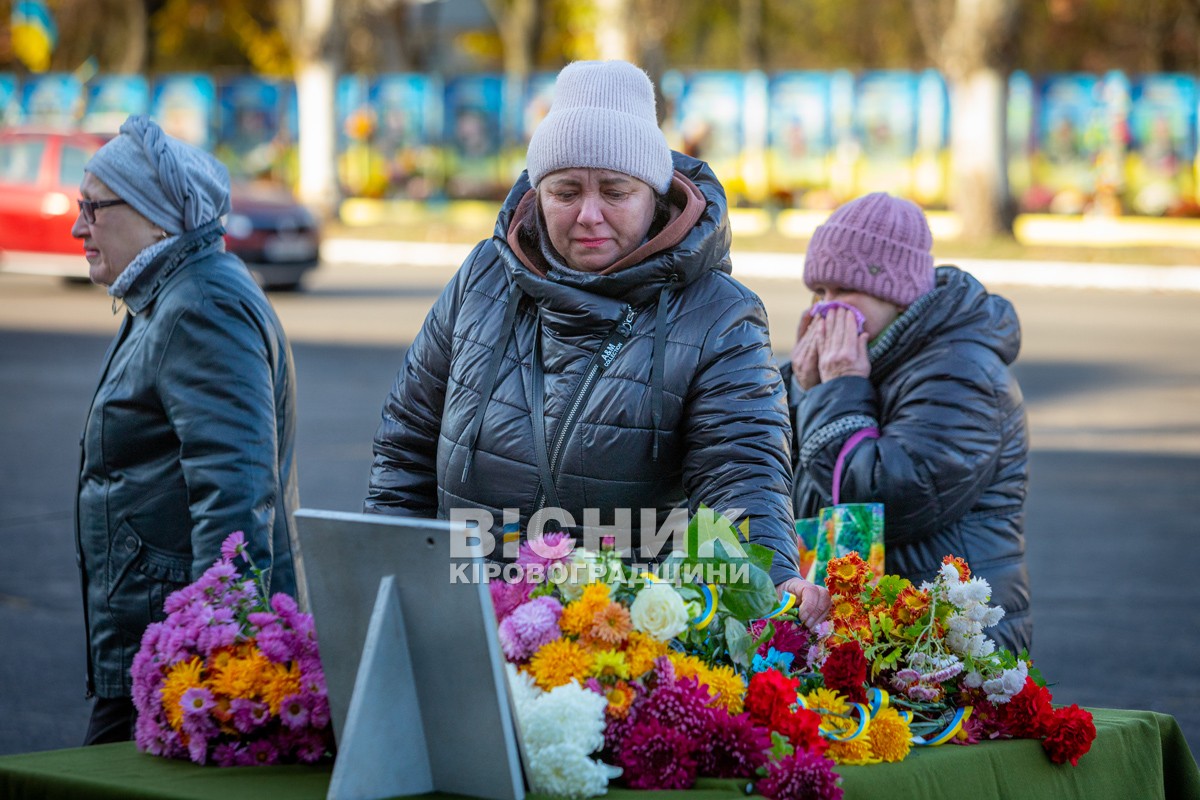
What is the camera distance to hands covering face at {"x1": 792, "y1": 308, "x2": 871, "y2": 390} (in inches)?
155

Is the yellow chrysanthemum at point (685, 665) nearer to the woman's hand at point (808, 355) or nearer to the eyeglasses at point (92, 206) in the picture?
the woman's hand at point (808, 355)

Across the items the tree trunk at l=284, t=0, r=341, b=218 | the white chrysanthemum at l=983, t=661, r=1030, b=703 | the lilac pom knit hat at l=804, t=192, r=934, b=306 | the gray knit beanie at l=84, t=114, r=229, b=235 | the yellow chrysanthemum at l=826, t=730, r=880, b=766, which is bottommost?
the yellow chrysanthemum at l=826, t=730, r=880, b=766

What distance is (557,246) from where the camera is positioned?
3115mm

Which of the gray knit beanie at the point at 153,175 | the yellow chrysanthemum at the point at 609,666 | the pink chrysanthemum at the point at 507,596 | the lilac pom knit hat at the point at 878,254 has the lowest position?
the yellow chrysanthemum at the point at 609,666

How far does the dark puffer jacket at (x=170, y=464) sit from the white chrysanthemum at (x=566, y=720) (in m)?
1.29

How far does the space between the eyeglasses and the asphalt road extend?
2146 mm

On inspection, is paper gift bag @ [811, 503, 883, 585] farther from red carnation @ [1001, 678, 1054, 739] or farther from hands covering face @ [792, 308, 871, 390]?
red carnation @ [1001, 678, 1054, 739]

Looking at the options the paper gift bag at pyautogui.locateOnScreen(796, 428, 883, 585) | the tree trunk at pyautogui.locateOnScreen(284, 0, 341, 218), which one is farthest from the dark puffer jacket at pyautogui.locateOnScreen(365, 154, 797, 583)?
the tree trunk at pyautogui.locateOnScreen(284, 0, 341, 218)

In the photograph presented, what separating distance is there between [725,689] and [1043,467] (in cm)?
812

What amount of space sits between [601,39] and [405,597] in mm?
26222

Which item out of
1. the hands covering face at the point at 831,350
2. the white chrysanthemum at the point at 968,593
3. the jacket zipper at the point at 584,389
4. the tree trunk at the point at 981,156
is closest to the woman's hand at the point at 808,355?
the hands covering face at the point at 831,350

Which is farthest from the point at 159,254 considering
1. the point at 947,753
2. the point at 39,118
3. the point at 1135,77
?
the point at 39,118

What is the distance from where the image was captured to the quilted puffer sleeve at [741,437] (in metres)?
2.91

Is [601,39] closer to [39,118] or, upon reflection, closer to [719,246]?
[39,118]
